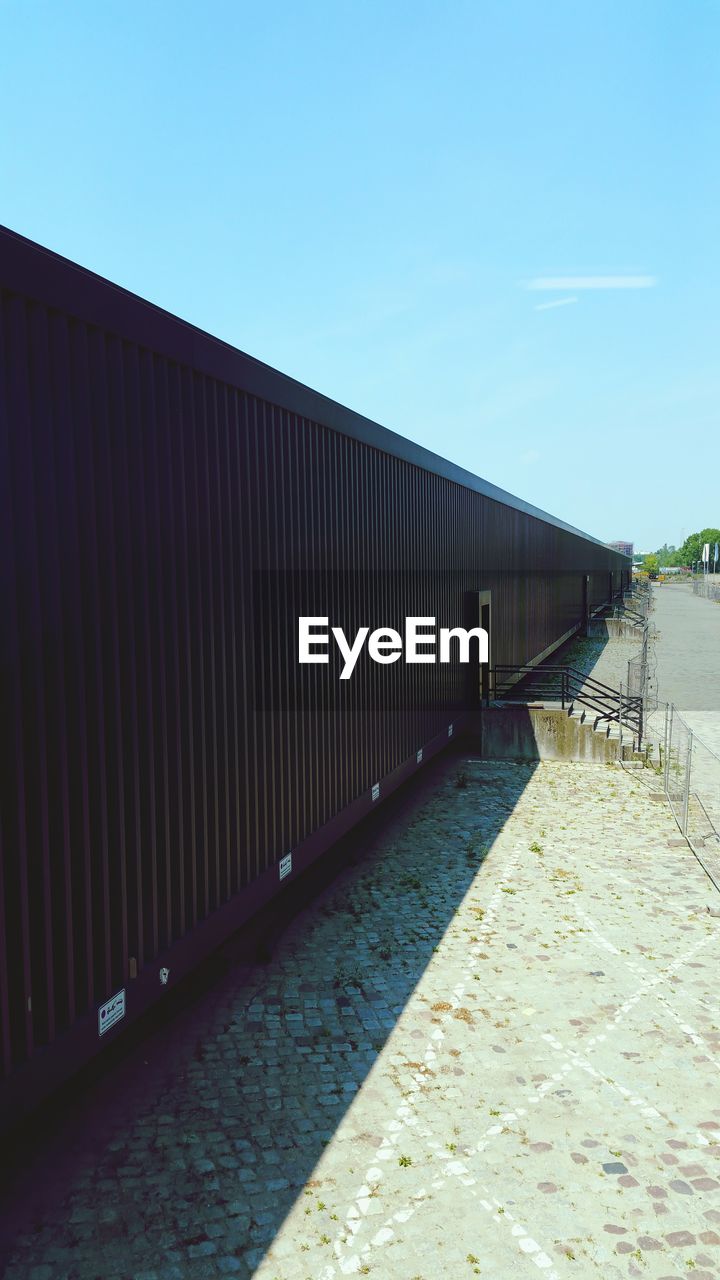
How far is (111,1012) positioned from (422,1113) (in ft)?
6.67

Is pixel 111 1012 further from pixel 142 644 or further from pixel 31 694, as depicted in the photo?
pixel 142 644

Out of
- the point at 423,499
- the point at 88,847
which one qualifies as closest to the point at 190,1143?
the point at 88,847

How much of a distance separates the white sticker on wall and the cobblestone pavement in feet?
→ 2.49

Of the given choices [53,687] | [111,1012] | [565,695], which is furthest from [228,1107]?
[565,695]

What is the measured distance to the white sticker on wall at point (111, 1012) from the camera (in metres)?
4.71

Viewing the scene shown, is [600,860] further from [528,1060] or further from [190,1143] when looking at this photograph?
[190,1143]

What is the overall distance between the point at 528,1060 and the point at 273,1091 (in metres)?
1.77

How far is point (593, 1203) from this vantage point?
14.6 feet

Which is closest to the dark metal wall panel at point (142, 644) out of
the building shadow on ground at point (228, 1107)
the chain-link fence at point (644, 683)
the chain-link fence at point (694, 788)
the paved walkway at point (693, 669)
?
the building shadow on ground at point (228, 1107)

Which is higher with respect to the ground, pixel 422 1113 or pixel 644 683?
pixel 644 683

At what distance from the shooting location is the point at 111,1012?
189 inches

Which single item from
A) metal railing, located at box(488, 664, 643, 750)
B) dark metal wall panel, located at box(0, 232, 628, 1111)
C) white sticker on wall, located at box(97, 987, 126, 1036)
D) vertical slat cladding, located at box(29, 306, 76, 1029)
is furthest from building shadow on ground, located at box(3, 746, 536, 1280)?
metal railing, located at box(488, 664, 643, 750)

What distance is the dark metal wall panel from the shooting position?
4.16 meters

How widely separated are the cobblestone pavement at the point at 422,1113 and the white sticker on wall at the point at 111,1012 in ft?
2.49
